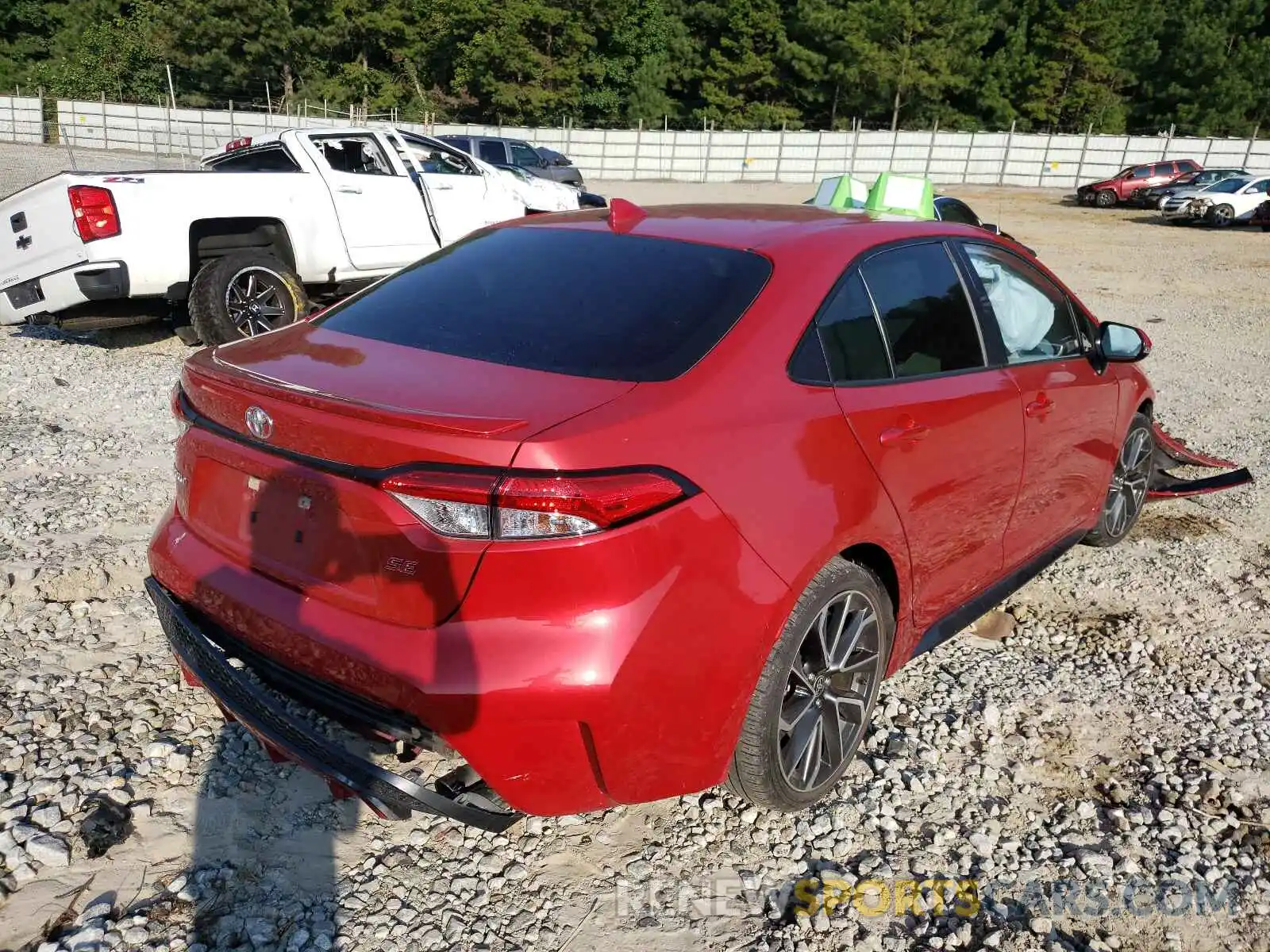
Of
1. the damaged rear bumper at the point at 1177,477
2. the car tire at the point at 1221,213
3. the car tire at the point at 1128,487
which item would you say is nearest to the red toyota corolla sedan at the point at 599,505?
the car tire at the point at 1128,487

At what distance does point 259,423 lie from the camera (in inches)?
92.4

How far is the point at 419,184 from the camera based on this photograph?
8.75 meters

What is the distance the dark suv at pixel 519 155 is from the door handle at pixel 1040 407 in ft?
63.6

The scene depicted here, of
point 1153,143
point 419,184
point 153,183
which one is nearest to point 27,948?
point 153,183

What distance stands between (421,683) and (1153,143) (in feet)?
173

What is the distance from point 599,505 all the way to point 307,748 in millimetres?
891

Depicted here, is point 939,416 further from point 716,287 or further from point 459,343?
point 459,343

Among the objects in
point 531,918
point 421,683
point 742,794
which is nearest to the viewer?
point 421,683

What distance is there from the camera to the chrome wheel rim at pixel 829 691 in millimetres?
2611

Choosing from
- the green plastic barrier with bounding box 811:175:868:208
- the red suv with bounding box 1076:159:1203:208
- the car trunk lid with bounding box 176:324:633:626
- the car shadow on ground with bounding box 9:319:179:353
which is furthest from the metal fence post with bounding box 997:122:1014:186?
the car trunk lid with bounding box 176:324:633:626

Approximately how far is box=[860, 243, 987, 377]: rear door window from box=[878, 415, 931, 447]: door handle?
0.17 m

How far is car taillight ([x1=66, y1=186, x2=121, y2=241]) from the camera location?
21.9 feet

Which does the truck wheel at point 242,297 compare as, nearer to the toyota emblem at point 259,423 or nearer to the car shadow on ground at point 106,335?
the car shadow on ground at point 106,335

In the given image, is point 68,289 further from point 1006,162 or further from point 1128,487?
point 1006,162
